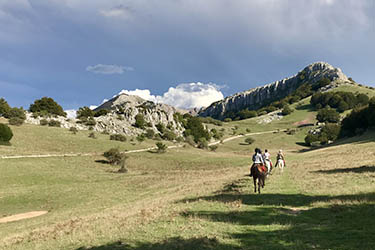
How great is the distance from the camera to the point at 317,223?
10070mm

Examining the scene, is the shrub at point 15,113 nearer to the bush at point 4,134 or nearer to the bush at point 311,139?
the bush at point 4,134

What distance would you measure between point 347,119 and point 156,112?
75810mm

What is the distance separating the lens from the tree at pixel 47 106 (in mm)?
104562

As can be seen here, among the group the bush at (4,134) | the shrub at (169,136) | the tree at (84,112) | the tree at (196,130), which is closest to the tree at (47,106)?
the tree at (84,112)

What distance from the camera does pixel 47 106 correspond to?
349ft

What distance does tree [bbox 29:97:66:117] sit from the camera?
343 feet

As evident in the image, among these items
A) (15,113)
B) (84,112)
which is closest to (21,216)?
(15,113)

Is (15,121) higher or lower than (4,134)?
higher

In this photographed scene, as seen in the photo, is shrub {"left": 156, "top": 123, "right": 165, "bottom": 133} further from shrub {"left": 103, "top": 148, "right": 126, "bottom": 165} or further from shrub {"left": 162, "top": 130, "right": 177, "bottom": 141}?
shrub {"left": 103, "top": 148, "right": 126, "bottom": 165}

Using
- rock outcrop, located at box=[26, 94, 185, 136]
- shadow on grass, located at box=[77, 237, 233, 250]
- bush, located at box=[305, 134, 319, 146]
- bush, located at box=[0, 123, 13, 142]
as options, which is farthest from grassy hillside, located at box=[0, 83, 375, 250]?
bush, located at box=[305, 134, 319, 146]

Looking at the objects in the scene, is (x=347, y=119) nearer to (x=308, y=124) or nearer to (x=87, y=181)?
(x=308, y=124)

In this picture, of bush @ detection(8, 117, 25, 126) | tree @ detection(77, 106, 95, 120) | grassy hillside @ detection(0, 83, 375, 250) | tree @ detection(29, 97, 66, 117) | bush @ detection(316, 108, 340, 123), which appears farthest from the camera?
bush @ detection(316, 108, 340, 123)

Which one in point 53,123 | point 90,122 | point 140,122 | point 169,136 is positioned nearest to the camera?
point 53,123

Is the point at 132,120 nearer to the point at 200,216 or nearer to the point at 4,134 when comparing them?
the point at 4,134
